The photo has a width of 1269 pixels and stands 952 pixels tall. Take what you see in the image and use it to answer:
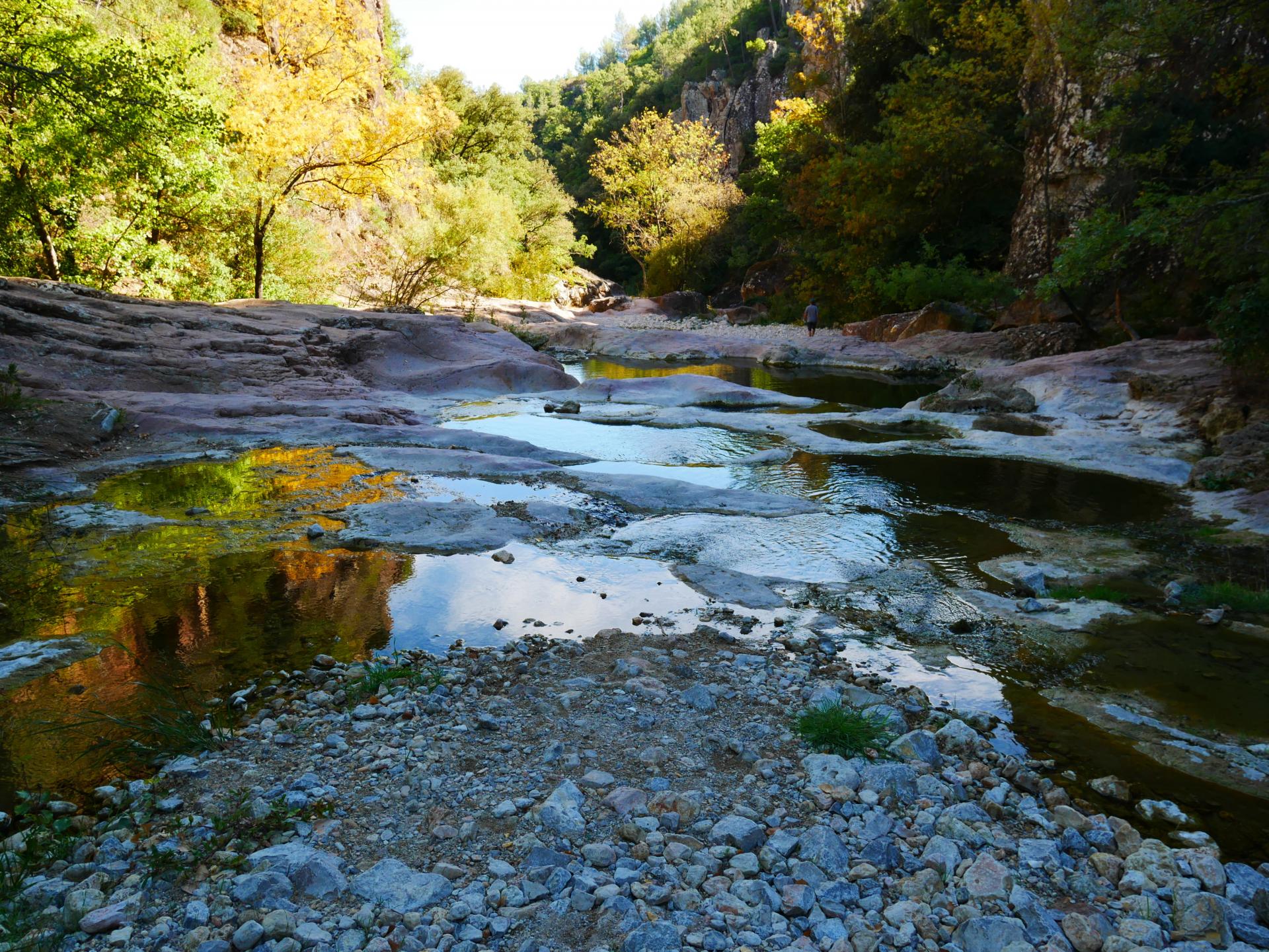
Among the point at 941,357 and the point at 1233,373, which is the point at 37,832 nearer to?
the point at 1233,373

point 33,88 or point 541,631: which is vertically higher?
point 33,88

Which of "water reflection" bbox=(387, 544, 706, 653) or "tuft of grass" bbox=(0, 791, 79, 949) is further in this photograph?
"water reflection" bbox=(387, 544, 706, 653)

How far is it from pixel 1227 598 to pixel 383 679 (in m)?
6.09

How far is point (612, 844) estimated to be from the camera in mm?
3088

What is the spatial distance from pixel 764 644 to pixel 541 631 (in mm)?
1507

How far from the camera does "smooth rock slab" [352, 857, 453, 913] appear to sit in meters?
2.71

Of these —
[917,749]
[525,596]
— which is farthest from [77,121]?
[917,749]

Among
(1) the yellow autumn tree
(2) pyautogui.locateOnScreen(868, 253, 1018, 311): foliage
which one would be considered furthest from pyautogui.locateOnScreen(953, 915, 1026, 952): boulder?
(2) pyautogui.locateOnScreen(868, 253, 1018, 311): foliage

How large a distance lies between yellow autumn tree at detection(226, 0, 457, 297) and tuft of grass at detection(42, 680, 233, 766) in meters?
17.0

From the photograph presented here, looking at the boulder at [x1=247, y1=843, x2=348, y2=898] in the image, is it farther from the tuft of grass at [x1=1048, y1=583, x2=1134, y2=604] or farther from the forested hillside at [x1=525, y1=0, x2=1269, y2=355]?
the forested hillside at [x1=525, y1=0, x2=1269, y2=355]

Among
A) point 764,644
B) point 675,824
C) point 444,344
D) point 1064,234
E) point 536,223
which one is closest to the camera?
point 675,824

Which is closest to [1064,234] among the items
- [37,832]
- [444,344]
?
[444,344]

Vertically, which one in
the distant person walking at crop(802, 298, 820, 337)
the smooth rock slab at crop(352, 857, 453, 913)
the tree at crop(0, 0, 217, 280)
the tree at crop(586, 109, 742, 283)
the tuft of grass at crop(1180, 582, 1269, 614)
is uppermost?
the tree at crop(586, 109, 742, 283)

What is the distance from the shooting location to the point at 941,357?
22078 mm
